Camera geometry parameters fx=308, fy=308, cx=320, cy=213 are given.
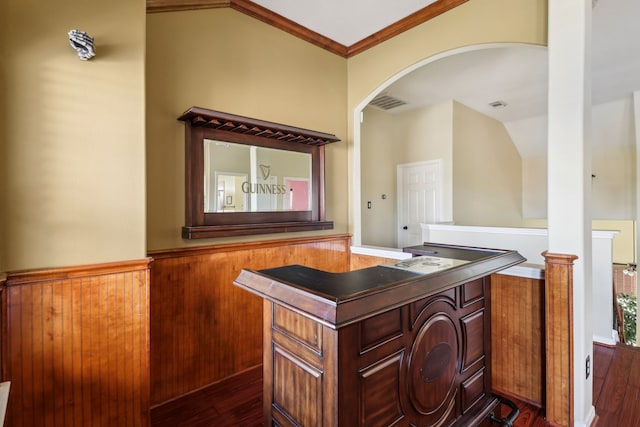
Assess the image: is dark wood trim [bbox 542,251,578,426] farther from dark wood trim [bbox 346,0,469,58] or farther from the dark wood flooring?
dark wood trim [bbox 346,0,469,58]

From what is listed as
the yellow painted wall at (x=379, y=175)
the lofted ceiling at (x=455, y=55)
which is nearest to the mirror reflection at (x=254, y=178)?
the lofted ceiling at (x=455, y=55)

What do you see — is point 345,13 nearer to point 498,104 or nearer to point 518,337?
point 518,337

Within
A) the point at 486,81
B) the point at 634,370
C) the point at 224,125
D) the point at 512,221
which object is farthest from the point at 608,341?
the point at 224,125

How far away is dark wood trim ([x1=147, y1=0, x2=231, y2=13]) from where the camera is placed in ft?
7.21

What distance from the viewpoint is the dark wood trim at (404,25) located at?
8.70ft

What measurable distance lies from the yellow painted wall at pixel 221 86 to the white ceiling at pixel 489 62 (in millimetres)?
320

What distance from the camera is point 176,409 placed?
2.16 m

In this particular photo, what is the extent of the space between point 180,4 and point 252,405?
299 cm

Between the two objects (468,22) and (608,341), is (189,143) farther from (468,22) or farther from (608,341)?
(608,341)

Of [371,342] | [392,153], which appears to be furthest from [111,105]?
[392,153]

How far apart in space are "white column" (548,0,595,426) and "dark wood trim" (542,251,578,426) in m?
0.04

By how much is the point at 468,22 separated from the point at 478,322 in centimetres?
236

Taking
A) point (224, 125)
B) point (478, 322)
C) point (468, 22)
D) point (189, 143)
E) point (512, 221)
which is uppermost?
point (468, 22)

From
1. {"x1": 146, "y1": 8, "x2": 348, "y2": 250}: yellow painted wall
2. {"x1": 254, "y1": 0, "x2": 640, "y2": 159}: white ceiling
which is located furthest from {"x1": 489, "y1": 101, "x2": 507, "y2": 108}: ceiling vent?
{"x1": 146, "y1": 8, "x2": 348, "y2": 250}: yellow painted wall
